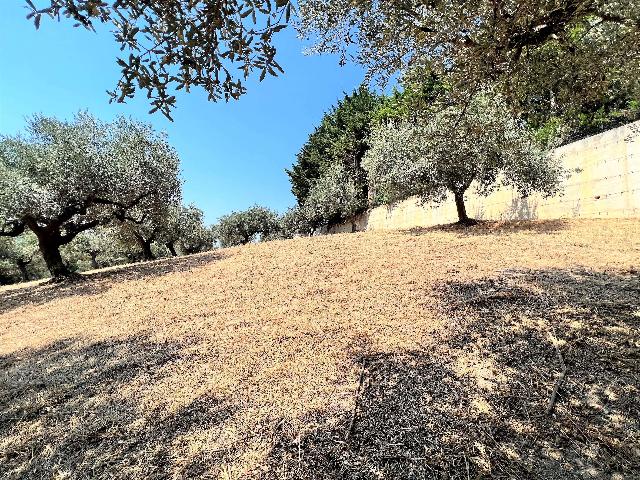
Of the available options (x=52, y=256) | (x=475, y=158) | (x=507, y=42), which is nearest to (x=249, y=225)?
(x=52, y=256)

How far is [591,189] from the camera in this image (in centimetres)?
1465

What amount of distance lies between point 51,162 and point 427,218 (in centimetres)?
1902

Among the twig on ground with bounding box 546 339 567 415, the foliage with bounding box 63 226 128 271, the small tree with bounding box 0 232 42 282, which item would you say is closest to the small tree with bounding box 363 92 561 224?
the twig on ground with bounding box 546 339 567 415

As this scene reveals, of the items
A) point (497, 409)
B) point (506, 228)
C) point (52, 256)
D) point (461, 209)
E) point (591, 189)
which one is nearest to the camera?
point (497, 409)

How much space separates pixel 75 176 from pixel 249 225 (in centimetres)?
3894

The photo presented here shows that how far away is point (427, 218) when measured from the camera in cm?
2305

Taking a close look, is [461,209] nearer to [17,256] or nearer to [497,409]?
[497,409]

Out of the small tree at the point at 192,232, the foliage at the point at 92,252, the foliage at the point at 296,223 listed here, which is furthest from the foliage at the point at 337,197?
the foliage at the point at 92,252

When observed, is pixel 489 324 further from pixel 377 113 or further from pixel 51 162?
pixel 377 113

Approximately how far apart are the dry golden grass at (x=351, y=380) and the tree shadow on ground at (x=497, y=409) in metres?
0.02

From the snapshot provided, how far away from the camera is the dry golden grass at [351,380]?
3.21m

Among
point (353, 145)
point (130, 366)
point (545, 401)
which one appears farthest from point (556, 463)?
point (353, 145)

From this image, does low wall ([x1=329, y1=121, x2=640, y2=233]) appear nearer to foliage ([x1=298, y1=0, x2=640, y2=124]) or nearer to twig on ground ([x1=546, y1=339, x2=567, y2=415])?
foliage ([x1=298, y1=0, x2=640, y2=124])

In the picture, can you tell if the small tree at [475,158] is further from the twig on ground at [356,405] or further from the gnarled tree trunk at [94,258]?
the gnarled tree trunk at [94,258]
